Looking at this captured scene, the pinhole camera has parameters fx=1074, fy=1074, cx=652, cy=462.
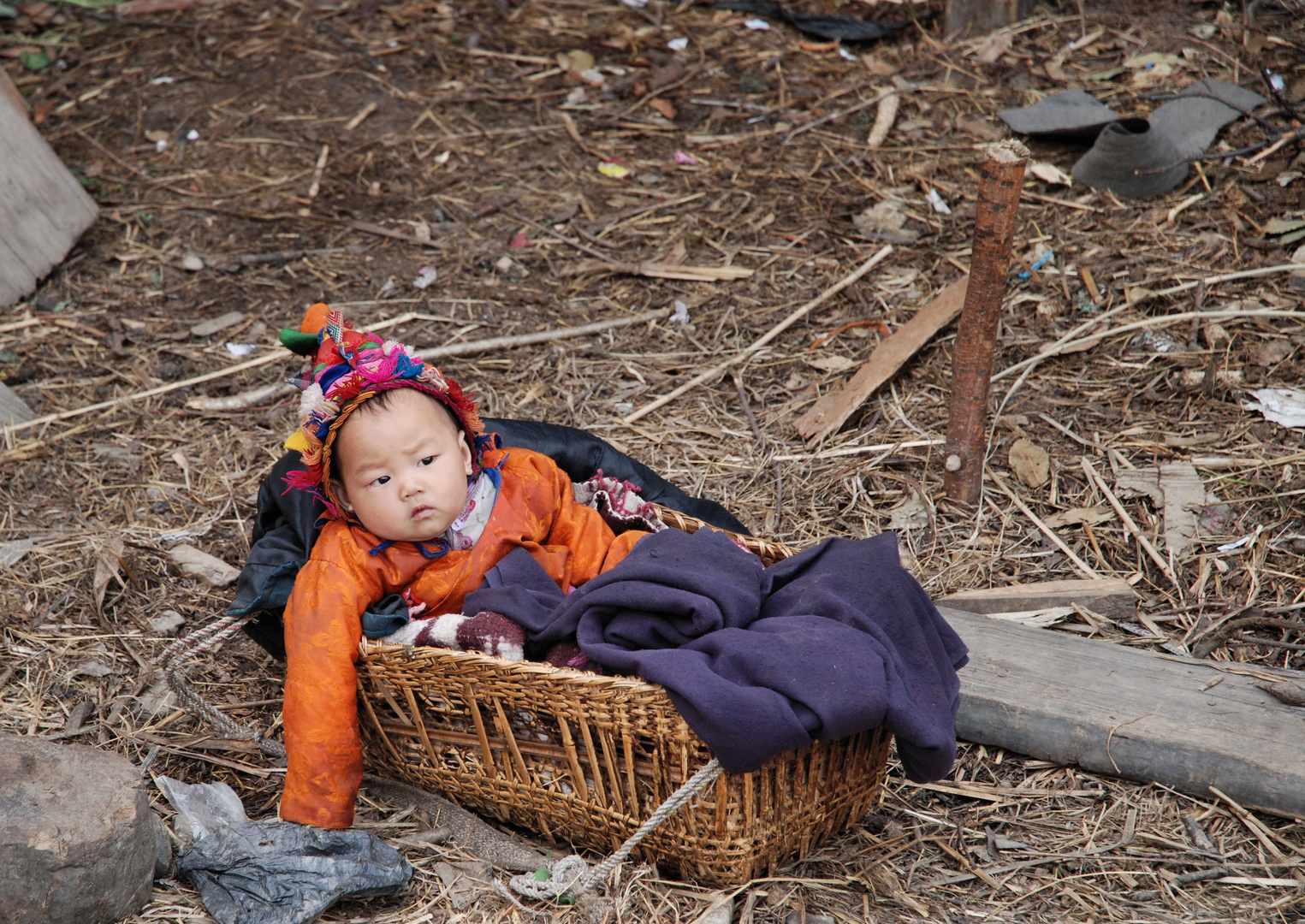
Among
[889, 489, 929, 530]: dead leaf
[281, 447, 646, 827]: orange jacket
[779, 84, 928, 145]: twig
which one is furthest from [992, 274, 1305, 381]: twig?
[779, 84, 928, 145]: twig

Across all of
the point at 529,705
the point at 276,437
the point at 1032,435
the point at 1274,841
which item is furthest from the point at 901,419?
the point at 276,437

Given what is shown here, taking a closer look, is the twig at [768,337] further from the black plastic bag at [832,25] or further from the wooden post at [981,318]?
the black plastic bag at [832,25]

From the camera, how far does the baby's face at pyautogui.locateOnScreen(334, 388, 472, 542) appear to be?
2.72 meters

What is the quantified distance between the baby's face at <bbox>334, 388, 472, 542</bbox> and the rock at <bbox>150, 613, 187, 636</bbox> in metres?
0.96

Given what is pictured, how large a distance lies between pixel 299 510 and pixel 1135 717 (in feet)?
7.64

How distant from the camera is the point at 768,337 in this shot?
14.9ft

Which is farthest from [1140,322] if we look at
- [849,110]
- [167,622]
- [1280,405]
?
[167,622]

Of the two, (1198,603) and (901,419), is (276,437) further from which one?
(1198,603)

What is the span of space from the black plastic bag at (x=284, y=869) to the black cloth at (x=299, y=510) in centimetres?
61

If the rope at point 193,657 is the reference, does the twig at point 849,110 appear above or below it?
above

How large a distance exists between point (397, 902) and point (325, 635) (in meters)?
0.64

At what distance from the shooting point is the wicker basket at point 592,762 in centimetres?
228

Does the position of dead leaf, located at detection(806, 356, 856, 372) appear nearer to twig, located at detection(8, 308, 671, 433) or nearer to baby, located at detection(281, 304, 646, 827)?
twig, located at detection(8, 308, 671, 433)

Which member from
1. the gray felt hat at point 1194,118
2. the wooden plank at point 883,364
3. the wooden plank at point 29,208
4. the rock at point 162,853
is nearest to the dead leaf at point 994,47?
the gray felt hat at point 1194,118
